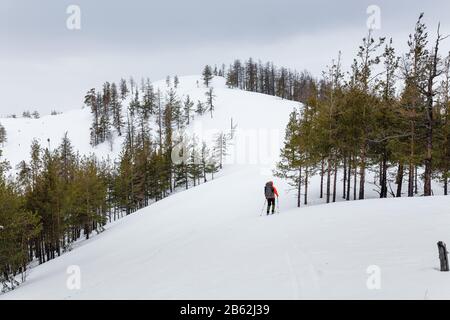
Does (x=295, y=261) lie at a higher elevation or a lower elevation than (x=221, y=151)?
lower

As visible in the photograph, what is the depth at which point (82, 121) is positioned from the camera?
112 meters

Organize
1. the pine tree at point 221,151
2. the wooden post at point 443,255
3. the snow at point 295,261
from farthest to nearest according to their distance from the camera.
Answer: the pine tree at point 221,151 → the snow at point 295,261 → the wooden post at point 443,255

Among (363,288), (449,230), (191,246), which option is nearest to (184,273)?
(191,246)

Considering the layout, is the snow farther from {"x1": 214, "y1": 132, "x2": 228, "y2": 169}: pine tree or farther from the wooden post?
{"x1": 214, "y1": 132, "x2": 228, "y2": 169}: pine tree

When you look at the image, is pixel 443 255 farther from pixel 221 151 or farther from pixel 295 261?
pixel 221 151

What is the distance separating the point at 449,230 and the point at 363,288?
586 centimetres

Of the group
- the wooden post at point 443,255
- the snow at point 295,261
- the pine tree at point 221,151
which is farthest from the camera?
the pine tree at point 221,151

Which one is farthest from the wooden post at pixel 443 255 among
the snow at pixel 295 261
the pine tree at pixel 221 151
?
the pine tree at pixel 221 151

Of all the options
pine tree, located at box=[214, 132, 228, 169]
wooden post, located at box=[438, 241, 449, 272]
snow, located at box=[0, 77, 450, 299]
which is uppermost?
pine tree, located at box=[214, 132, 228, 169]

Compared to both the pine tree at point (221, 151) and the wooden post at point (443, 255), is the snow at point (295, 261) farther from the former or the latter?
the pine tree at point (221, 151)

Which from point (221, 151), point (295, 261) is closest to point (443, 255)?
point (295, 261)

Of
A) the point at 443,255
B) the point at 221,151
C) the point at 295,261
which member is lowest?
the point at 295,261

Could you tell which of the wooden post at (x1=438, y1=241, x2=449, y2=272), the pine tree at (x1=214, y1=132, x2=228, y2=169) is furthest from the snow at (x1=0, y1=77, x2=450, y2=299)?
the pine tree at (x1=214, y1=132, x2=228, y2=169)

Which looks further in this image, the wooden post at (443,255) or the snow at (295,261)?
the snow at (295,261)
